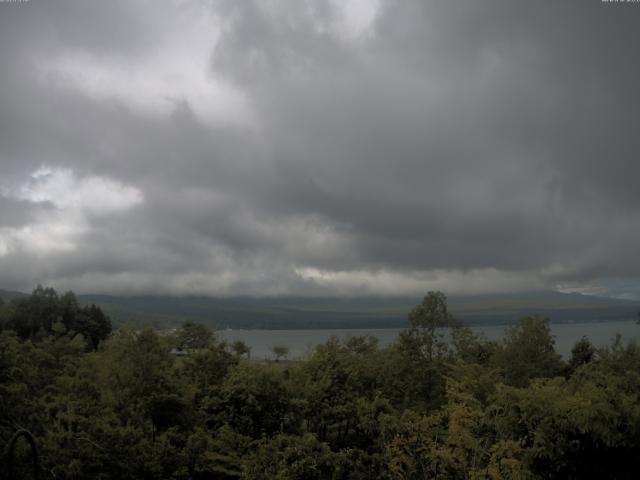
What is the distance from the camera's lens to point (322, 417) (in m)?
26.0

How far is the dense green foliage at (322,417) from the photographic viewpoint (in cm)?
1997

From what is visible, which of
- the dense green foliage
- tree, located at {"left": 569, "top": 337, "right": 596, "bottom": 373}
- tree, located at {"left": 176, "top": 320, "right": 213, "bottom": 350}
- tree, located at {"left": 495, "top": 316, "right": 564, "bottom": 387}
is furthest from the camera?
tree, located at {"left": 569, "top": 337, "right": 596, "bottom": 373}

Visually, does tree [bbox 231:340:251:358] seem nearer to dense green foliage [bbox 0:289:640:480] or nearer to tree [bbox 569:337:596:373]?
dense green foliage [bbox 0:289:640:480]

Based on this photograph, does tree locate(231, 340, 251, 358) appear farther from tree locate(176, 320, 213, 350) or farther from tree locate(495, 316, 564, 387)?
tree locate(495, 316, 564, 387)

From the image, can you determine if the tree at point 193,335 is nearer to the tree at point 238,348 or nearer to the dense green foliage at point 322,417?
the tree at point 238,348

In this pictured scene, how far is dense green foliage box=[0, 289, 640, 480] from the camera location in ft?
65.5

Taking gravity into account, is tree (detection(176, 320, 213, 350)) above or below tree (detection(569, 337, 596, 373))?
above

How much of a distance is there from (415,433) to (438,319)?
13.9 m

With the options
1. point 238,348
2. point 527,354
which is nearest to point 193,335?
point 238,348

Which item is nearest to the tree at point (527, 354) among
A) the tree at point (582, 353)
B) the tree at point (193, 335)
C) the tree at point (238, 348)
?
the tree at point (238, 348)

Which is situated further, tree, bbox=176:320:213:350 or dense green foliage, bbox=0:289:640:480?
tree, bbox=176:320:213:350

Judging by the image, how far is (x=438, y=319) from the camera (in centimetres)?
3400

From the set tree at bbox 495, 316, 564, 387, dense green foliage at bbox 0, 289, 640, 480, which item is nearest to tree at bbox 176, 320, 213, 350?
dense green foliage at bbox 0, 289, 640, 480

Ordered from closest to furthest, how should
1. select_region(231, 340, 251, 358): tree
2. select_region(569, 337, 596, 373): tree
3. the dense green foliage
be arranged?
the dense green foliage, select_region(231, 340, 251, 358): tree, select_region(569, 337, 596, 373): tree
